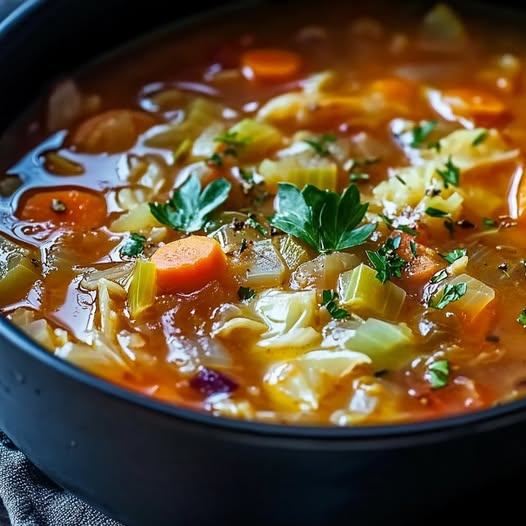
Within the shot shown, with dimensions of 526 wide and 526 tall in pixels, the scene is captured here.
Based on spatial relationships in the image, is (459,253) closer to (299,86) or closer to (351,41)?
(299,86)

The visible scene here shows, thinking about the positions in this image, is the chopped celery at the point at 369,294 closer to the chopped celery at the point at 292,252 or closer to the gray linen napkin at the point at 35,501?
the chopped celery at the point at 292,252

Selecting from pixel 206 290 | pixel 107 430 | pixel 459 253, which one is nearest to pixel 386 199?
pixel 459 253

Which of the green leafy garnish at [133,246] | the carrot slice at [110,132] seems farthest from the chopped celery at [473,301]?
the carrot slice at [110,132]

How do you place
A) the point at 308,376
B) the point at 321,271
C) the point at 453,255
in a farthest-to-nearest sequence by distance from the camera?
the point at 453,255 → the point at 321,271 → the point at 308,376

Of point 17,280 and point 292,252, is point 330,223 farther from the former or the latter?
point 17,280

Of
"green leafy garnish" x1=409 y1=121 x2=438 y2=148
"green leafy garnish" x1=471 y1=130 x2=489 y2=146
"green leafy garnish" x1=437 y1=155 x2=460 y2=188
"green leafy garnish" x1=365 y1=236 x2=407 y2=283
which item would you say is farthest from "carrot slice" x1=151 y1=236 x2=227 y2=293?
"green leafy garnish" x1=471 y1=130 x2=489 y2=146

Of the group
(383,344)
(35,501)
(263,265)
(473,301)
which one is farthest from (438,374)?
(35,501)
